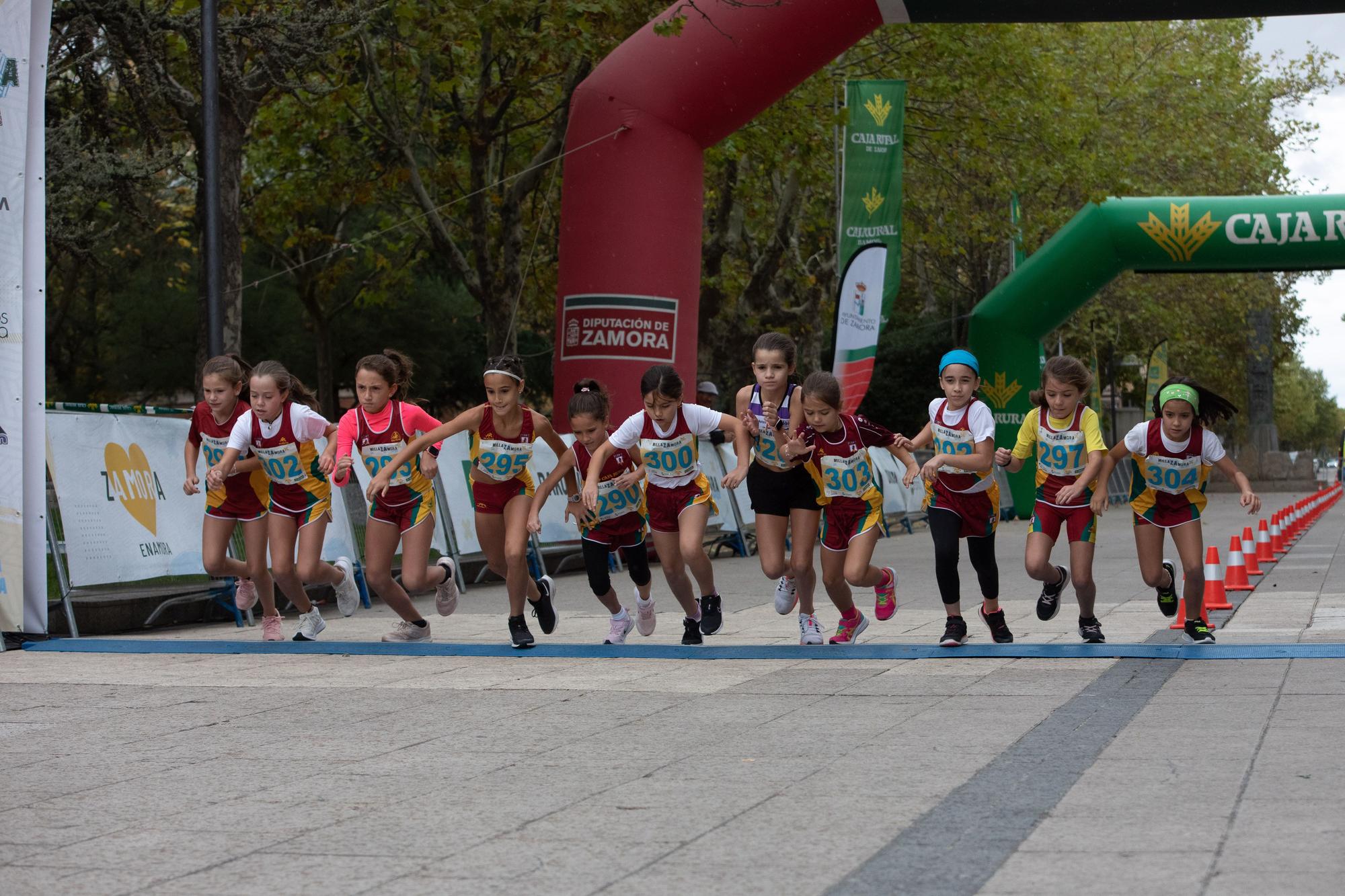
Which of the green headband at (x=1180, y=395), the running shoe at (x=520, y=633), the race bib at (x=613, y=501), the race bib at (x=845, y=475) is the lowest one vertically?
the running shoe at (x=520, y=633)

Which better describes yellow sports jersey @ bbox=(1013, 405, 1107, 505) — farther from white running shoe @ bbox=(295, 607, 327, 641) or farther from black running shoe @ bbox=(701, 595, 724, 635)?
white running shoe @ bbox=(295, 607, 327, 641)

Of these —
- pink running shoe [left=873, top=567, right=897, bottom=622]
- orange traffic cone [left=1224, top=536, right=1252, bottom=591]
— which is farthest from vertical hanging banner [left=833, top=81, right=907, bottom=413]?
pink running shoe [left=873, top=567, right=897, bottom=622]

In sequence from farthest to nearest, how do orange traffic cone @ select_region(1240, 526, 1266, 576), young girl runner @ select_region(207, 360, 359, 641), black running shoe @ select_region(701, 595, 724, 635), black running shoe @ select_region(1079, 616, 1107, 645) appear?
1. orange traffic cone @ select_region(1240, 526, 1266, 576)
2. young girl runner @ select_region(207, 360, 359, 641)
3. black running shoe @ select_region(701, 595, 724, 635)
4. black running shoe @ select_region(1079, 616, 1107, 645)

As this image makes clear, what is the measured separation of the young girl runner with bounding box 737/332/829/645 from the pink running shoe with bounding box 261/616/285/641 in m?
3.30

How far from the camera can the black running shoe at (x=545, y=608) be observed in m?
9.99

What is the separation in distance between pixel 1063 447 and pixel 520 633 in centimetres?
325

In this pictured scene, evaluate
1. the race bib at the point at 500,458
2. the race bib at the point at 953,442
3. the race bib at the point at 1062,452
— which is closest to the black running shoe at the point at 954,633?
the race bib at the point at 953,442

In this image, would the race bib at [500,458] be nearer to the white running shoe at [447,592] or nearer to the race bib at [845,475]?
the white running shoe at [447,592]

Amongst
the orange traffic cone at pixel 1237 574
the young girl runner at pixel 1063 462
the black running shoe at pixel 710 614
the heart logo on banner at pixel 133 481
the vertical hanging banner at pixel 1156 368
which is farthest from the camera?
the vertical hanging banner at pixel 1156 368

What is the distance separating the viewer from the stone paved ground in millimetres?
4285

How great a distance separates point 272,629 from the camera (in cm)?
1054

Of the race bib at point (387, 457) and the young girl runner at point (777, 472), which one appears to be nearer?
the young girl runner at point (777, 472)

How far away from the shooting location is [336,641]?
10.4 meters

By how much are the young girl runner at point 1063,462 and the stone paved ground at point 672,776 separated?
65cm
